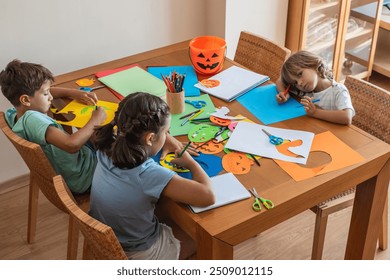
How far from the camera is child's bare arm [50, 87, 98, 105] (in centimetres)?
212

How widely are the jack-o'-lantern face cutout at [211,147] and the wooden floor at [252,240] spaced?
0.78 m

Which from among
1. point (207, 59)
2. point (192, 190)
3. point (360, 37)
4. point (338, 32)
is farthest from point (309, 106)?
point (360, 37)

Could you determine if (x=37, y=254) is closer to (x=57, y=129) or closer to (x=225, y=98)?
(x=57, y=129)

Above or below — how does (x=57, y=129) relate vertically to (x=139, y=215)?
above

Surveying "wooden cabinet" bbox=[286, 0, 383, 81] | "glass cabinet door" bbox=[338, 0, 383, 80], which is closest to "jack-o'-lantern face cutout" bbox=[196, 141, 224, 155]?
"wooden cabinet" bbox=[286, 0, 383, 81]

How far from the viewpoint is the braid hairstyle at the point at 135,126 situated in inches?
61.8

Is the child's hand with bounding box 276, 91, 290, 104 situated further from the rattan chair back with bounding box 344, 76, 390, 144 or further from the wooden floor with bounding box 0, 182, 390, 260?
the wooden floor with bounding box 0, 182, 390, 260

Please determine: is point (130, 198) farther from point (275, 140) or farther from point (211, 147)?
point (275, 140)

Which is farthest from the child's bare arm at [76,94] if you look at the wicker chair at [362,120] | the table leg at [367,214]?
the table leg at [367,214]

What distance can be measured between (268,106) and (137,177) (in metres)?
0.69

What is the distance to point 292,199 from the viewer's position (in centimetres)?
158
